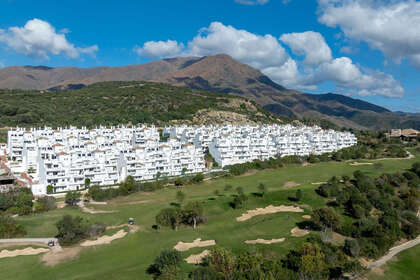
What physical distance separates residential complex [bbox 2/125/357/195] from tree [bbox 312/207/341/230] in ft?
157

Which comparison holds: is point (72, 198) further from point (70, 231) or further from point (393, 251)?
point (393, 251)

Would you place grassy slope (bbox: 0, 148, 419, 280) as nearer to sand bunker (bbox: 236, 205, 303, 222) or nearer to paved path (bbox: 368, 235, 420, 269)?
sand bunker (bbox: 236, 205, 303, 222)

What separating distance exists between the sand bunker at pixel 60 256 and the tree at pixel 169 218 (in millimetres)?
14211

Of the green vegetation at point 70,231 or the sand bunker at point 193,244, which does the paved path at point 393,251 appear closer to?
the sand bunker at point 193,244

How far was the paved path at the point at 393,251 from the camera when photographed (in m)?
47.0

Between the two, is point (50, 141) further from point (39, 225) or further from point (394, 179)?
point (394, 179)

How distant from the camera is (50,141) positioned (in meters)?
97.5

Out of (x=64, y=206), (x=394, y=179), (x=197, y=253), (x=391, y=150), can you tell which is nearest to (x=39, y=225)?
(x=64, y=206)

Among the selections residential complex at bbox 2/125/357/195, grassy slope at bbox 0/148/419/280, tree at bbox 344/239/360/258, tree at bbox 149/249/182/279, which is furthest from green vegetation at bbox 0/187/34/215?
tree at bbox 344/239/360/258

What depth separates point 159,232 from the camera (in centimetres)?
5509

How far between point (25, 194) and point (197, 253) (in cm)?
4478

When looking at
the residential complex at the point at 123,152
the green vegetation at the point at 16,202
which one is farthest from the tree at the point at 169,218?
the residential complex at the point at 123,152

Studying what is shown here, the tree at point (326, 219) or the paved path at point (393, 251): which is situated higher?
the tree at point (326, 219)

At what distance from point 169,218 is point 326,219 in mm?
27874
